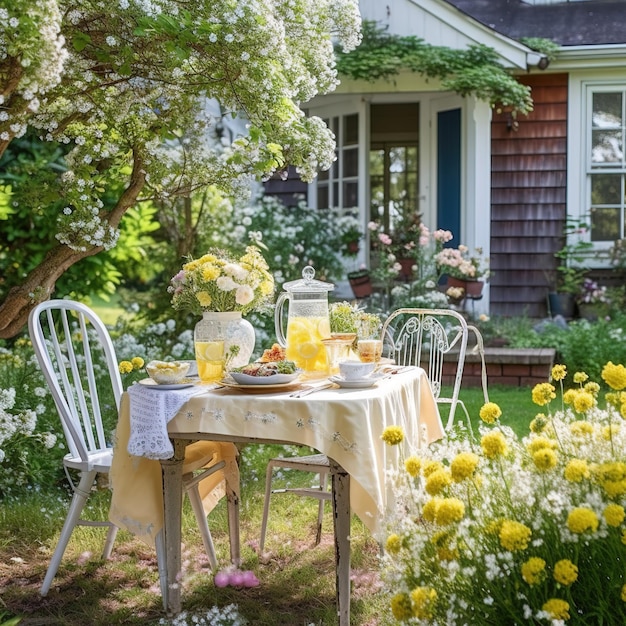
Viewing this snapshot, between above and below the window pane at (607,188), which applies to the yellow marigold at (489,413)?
below

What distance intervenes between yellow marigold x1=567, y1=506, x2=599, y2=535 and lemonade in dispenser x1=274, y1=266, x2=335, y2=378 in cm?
156

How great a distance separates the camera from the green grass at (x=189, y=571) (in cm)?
325

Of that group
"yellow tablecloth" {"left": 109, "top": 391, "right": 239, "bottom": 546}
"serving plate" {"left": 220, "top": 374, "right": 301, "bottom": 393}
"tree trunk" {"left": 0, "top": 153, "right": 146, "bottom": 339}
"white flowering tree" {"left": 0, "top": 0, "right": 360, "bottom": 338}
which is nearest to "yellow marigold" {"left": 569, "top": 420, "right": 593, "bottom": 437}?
"serving plate" {"left": 220, "top": 374, "right": 301, "bottom": 393}

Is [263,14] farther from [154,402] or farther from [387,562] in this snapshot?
[387,562]

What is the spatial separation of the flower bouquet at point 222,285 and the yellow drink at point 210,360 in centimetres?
17

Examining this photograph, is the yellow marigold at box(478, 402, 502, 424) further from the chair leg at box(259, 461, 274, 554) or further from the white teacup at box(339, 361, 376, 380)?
the chair leg at box(259, 461, 274, 554)

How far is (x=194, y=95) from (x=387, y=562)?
238 cm

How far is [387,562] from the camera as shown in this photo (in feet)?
7.60

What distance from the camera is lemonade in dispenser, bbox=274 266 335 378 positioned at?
3.35 meters

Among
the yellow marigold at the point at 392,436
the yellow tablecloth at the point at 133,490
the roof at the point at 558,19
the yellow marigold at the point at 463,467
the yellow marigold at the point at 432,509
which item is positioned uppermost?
the roof at the point at 558,19

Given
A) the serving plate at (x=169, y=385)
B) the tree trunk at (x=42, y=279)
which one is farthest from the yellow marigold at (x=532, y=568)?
the tree trunk at (x=42, y=279)

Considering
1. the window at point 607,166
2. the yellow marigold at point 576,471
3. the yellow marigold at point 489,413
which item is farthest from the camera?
the window at point 607,166

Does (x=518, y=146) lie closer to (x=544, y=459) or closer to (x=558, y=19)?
(x=558, y=19)

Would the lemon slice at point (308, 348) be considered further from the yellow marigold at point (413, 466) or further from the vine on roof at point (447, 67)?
the vine on roof at point (447, 67)
